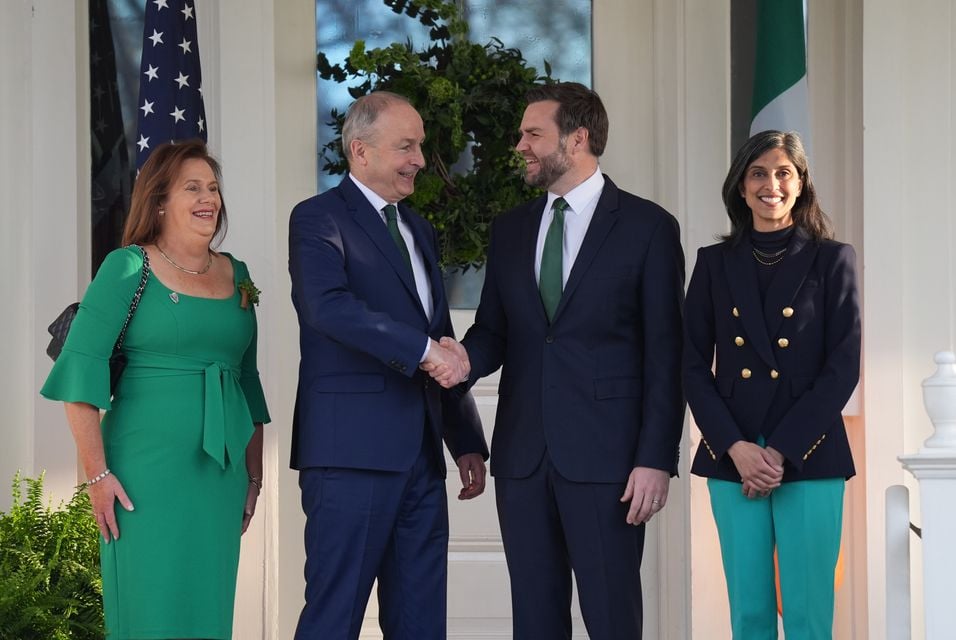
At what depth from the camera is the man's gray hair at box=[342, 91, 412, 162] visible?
11.1 ft

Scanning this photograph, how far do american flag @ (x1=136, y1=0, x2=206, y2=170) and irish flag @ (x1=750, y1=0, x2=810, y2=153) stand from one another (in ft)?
6.18

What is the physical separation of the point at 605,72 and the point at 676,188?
1.97ft

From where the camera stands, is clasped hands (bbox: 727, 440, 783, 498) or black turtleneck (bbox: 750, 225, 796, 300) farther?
black turtleneck (bbox: 750, 225, 796, 300)

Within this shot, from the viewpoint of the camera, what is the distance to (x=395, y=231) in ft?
11.1

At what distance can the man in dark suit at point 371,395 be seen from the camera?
316 cm

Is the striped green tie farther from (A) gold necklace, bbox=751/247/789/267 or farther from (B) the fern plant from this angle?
(B) the fern plant

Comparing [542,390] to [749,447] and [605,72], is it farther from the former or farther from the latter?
[605,72]

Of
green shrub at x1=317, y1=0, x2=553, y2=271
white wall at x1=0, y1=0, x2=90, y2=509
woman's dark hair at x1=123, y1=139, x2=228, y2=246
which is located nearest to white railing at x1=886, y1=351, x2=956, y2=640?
woman's dark hair at x1=123, y1=139, x2=228, y2=246

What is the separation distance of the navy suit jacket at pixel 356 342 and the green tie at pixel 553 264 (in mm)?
283

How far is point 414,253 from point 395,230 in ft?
0.31

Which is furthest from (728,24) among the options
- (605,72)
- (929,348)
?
(929,348)

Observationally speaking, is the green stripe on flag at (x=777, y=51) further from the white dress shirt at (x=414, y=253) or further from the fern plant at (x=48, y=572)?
the fern plant at (x=48, y=572)

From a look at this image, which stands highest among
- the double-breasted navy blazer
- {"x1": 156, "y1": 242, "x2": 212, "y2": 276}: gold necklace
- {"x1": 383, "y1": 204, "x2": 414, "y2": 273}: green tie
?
{"x1": 383, "y1": 204, "x2": 414, "y2": 273}: green tie

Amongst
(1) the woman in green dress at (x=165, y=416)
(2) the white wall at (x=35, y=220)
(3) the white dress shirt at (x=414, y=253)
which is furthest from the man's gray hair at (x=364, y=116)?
(2) the white wall at (x=35, y=220)
